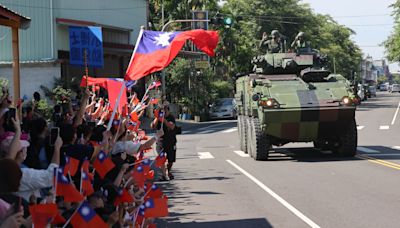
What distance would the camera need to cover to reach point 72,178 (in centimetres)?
557

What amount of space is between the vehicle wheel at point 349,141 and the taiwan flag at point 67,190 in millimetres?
13305

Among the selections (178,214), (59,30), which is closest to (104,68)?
(59,30)

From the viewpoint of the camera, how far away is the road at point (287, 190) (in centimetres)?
913

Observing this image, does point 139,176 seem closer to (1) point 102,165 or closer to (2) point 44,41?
(1) point 102,165

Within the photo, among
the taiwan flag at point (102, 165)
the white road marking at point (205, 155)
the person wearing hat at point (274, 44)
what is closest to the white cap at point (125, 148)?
the taiwan flag at point (102, 165)

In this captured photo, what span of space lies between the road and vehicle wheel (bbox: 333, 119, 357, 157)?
0.30 metres

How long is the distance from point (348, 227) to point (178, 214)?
275 cm

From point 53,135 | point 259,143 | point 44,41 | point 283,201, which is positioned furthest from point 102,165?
point 44,41

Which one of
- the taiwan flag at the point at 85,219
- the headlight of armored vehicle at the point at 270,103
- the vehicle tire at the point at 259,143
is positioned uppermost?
the headlight of armored vehicle at the point at 270,103

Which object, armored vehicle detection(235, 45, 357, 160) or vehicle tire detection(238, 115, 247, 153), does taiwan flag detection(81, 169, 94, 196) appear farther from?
vehicle tire detection(238, 115, 247, 153)

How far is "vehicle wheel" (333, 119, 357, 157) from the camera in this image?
17.0 meters

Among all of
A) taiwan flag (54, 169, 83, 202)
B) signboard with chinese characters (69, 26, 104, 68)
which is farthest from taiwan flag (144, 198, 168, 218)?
signboard with chinese characters (69, 26, 104, 68)

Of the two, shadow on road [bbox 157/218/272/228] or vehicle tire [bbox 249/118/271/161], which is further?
vehicle tire [bbox 249/118/271/161]

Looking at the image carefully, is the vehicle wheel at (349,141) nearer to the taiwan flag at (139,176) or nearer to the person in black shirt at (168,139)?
the person in black shirt at (168,139)
